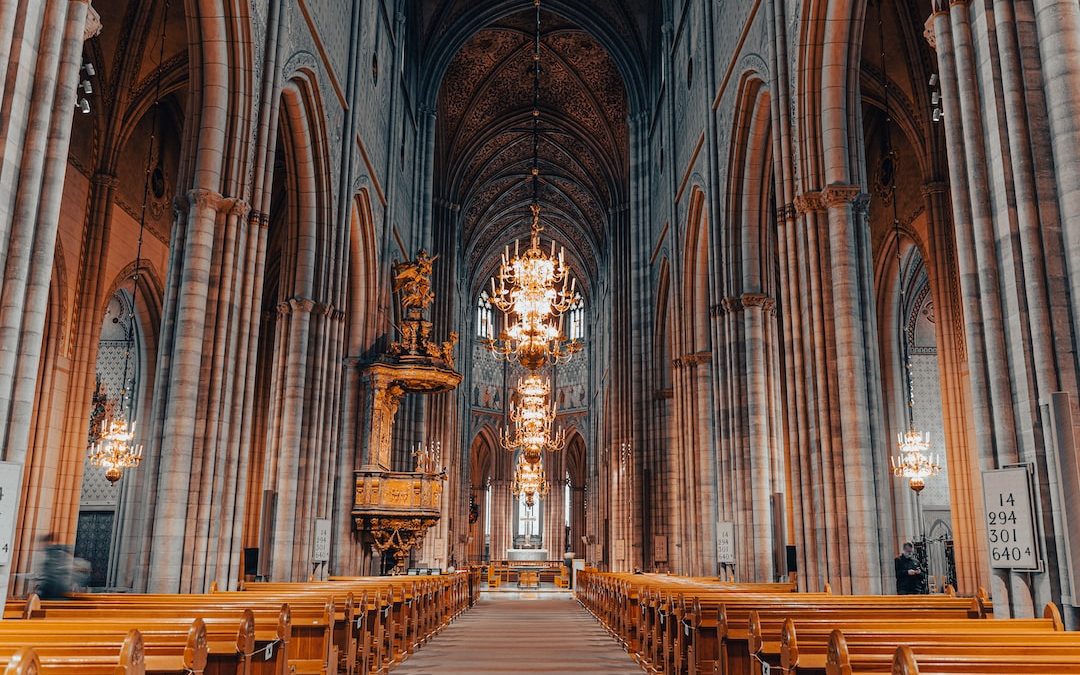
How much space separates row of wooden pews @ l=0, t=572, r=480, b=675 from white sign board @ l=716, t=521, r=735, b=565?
6442mm

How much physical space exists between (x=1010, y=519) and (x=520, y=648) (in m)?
7.04

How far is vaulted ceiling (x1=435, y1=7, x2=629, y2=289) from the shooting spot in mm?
29688

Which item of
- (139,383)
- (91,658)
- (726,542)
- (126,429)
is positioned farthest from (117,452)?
(91,658)

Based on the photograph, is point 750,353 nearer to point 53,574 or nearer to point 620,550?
point 53,574

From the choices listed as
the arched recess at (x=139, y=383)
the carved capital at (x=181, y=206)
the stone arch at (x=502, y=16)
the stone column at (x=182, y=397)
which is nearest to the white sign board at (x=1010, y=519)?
the stone column at (x=182, y=397)

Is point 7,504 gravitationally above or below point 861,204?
below

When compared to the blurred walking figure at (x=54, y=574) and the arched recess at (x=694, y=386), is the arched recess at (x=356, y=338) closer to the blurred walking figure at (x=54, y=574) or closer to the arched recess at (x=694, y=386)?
the arched recess at (x=694, y=386)

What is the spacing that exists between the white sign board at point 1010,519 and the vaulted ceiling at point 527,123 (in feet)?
82.6

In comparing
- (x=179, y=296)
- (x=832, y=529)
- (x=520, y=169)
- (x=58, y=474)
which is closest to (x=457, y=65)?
(x=520, y=169)

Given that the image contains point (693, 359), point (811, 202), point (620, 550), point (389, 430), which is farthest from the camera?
point (620, 550)

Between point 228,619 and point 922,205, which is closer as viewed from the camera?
point 228,619

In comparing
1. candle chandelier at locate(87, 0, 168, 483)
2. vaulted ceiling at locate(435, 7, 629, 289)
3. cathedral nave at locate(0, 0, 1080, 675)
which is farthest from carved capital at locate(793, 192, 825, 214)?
vaulted ceiling at locate(435, 7, 629, 289)

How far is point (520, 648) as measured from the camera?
11.2 metres

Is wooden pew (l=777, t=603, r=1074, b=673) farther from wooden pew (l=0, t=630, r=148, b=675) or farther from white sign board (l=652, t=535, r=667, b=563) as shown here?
white sign board (l=652, t=535, r=667, b=563)
